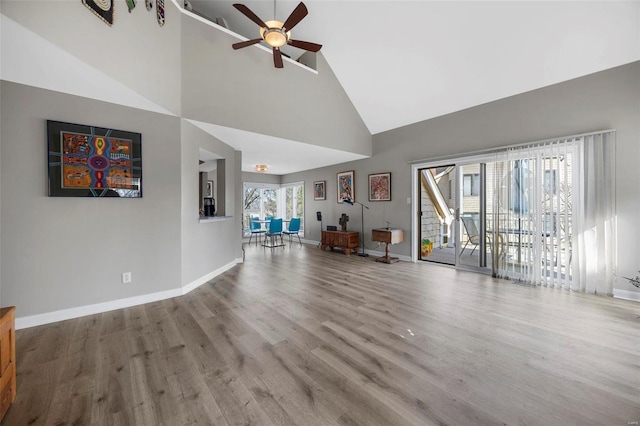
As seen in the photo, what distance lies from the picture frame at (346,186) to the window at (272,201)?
1.87 metres

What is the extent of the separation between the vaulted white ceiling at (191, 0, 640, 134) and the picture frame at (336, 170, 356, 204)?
1.96 m

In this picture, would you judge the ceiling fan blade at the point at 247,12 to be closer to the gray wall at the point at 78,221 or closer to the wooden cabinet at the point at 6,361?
the gray wall at the point at 78,221

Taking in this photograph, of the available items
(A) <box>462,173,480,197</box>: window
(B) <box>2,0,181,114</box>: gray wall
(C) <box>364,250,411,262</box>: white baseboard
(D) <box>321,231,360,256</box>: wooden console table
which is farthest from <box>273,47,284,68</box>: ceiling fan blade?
(C) <box>364,250,411,262</box>: white baseboard

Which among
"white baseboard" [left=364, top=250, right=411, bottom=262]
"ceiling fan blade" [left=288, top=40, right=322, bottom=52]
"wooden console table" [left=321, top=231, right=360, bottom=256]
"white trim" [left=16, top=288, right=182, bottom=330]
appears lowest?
"white trim" [left=16, top=288, right=182, bottom=330]

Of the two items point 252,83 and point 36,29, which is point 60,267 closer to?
point 36,29

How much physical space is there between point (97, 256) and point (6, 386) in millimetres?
1633

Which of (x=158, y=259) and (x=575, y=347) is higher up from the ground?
(x=158, y=259)

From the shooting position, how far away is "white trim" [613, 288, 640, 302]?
300 cm

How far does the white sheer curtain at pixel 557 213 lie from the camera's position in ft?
10.5

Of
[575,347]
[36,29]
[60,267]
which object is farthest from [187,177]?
[575,347]

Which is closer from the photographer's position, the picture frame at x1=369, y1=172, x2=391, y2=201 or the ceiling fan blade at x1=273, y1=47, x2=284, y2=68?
the ceiling fan blade at x1=273, y1=47, x2=284, y2=68

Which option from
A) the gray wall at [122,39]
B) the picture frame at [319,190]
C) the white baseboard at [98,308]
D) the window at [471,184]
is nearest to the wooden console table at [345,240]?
the picture frame at [319,190]

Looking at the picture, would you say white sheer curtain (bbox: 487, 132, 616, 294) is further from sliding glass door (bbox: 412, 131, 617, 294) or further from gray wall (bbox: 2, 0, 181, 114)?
gray wall (bbox: 2, 0, 181, 114)

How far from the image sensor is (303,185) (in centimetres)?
833
